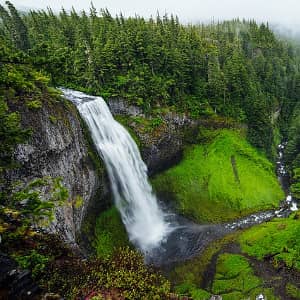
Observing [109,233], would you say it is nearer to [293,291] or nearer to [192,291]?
[192,291]

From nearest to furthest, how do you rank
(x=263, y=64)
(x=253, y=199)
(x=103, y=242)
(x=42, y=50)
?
1. (x=42, y=50)
2. (x=103, y=242)
3. (x=253, y=199)
4. (x=263, y=64)

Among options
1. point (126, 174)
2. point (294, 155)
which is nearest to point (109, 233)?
point (126, 174)

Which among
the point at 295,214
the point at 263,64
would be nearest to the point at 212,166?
the point at 295,214

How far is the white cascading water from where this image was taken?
3358 centimetres

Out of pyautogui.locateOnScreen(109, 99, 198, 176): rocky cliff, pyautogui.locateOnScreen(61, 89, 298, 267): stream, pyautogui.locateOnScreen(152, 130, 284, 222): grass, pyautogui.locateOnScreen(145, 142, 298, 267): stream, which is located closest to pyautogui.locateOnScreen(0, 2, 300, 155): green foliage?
pyautogui.locateOnScreen(109, 99, 198, 176): rocky cliff

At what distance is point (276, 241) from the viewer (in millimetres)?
32312

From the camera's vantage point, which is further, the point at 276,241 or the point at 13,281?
the point at 276,241

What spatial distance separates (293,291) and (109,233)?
17.4 m

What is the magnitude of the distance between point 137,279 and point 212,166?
34.2m

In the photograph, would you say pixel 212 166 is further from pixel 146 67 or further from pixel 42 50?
pixel 42 50

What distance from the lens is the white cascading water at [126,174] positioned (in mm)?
33584

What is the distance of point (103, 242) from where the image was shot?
3184 cm

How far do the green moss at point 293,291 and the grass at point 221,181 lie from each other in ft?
41.0

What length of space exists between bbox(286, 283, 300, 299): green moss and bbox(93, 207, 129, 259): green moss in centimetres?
1532
